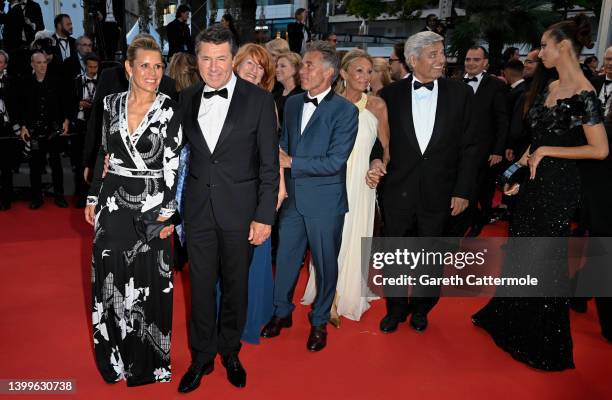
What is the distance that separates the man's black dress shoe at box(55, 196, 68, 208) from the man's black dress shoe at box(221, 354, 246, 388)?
4676mm

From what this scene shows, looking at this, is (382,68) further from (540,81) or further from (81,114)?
(81,114)

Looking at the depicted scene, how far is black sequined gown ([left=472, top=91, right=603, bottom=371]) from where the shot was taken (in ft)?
10.1

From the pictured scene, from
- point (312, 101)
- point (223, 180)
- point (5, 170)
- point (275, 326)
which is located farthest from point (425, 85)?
point (5, 170)

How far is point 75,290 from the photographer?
13.5ft

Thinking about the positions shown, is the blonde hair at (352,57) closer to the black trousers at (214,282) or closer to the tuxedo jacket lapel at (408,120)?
the tuxedo jacket lapel at (408,120)

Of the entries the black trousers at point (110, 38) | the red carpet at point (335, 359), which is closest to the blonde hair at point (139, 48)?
the red carpet at point (335, 359)

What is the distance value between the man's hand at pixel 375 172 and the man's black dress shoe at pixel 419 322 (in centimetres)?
104

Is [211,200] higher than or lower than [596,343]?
higher

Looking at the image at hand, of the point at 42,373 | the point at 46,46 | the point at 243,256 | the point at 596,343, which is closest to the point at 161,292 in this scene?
the point at 243,256

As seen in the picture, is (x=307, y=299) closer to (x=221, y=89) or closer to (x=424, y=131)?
(x=424, y=131)

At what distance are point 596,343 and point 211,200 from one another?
9.66ft

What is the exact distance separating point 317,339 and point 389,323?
2.04 feet

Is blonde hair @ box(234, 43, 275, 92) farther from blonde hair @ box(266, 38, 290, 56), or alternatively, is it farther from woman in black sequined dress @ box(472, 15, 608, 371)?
woman in black sequined dress @ box(472, 15, 608, 371)

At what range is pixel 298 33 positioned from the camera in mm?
10430
